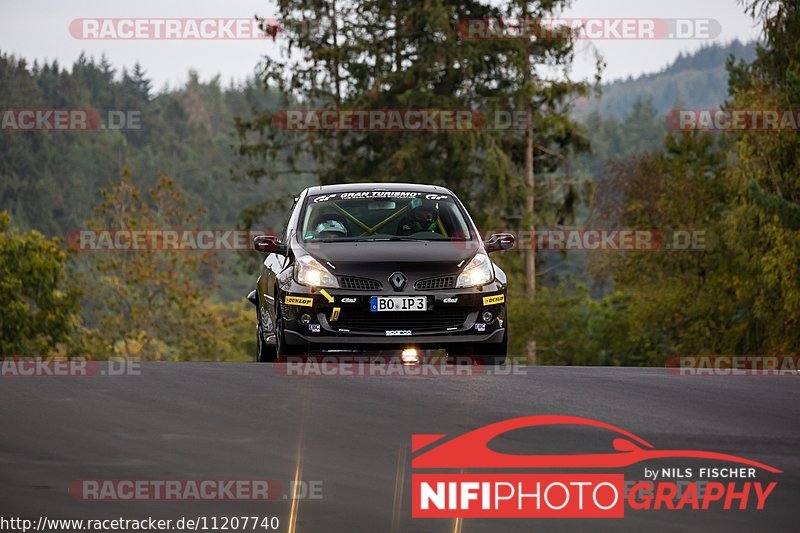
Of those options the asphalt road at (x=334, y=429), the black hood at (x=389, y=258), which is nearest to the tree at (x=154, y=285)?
the black hood at (x=389, y=258)

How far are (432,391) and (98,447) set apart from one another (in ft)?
11.7

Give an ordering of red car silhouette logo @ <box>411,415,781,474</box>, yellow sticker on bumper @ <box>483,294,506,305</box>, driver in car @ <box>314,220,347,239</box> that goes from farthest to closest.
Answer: driver in car @ <box>314,220,347,239</box>, yellow sticker on bumper @ <box>483,294,506,305</box>, red car silhouette logo @ <box>411,415,781,474</box>

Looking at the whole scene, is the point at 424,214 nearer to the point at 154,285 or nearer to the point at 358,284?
the point at 358,284

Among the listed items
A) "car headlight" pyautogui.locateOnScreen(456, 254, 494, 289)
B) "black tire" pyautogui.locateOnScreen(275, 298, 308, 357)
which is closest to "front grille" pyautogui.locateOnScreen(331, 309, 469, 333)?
"car headlight" pyautogui.locateOnScreen(456, 254, 494, 289)

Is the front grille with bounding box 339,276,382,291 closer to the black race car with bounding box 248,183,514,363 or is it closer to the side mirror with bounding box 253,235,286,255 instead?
the black race car with bounding box 248,183,514,363

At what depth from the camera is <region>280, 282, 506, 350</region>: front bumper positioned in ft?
46.1

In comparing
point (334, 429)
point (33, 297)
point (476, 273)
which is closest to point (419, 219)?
point (476, 273)

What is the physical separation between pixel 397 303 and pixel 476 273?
89 cm

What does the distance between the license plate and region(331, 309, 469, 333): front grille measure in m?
0.04

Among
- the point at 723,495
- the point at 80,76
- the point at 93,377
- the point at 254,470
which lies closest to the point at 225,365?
the point at 93,377

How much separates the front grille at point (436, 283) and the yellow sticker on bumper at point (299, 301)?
39.9 inches

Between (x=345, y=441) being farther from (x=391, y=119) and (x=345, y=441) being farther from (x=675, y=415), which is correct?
(x=391, y=119)

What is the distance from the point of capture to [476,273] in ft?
A: 47.1

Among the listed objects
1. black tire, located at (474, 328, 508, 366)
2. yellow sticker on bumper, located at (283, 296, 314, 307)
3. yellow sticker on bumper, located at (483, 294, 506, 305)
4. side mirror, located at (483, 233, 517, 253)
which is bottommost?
black tire, located at (474, 328, 508, 366)
